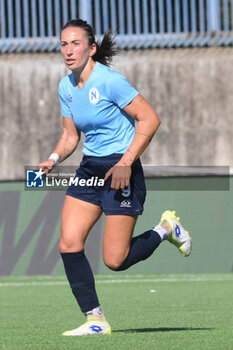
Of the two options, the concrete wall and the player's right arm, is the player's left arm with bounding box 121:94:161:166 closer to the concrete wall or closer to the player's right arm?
the player's right arm

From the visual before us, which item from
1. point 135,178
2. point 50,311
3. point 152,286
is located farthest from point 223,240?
point 135,178

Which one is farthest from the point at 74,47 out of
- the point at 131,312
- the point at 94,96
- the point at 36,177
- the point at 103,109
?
the point at 131,312

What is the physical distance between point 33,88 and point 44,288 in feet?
14.3

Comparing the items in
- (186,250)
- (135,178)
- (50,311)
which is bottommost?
(50,311)

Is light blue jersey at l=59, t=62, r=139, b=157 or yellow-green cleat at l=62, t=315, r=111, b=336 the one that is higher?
light blue jersey at l=59, t=62, r=139, b=157

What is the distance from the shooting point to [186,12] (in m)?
15.8

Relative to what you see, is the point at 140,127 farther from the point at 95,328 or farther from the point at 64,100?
the point at 95,328

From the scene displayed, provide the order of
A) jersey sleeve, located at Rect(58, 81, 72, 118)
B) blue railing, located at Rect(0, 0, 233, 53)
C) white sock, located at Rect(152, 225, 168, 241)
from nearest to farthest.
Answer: jersey sleeve, located at Rect(58, 81, 72, 118), white sock, located at Rect(152, 225, 168, 241), blue railing, located at Rect(0, 0, 233, 53)

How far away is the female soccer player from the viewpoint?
7035mm

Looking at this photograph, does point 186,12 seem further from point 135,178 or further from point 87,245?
point 135,178

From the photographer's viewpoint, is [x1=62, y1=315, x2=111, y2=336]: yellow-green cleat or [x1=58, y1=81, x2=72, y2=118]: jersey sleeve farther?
[x1=58, y1=81, x2=72, y2=118]: jersey sleeve

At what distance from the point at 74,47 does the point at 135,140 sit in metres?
0.81

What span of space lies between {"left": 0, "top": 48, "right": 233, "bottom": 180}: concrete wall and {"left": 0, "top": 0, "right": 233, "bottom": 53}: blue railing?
0.19 meters
